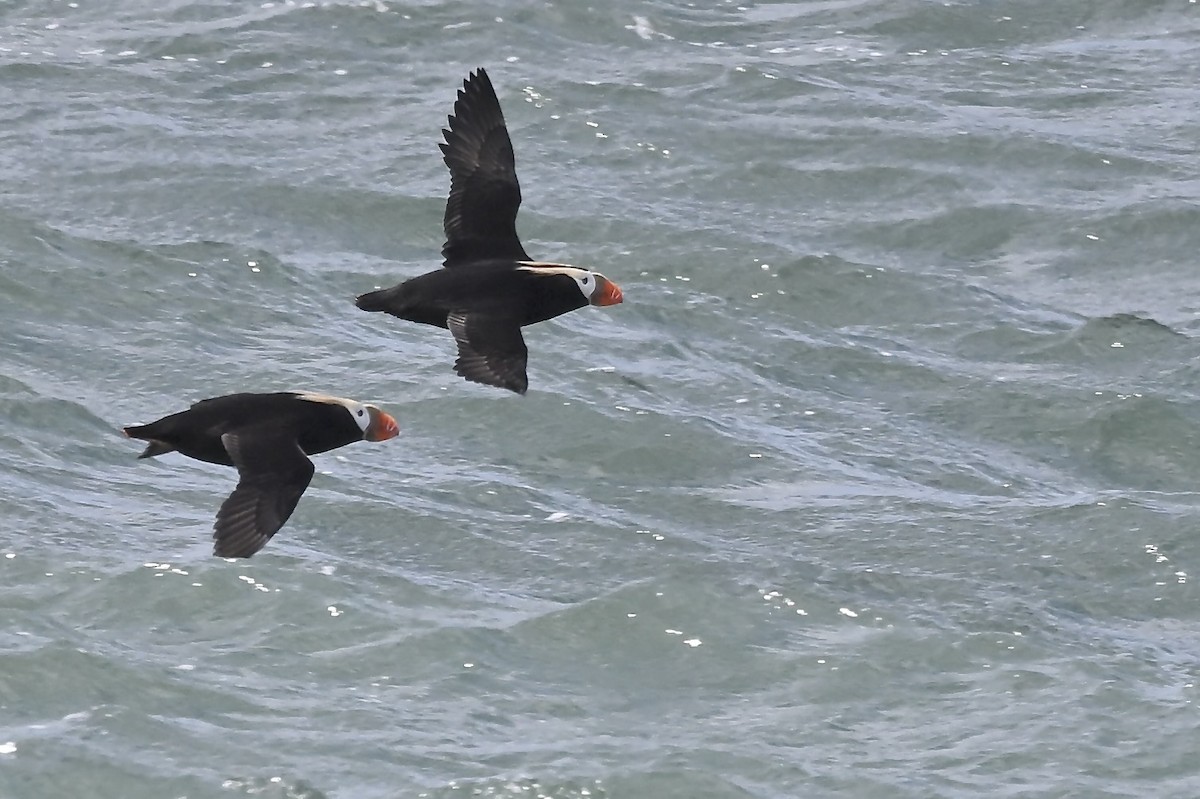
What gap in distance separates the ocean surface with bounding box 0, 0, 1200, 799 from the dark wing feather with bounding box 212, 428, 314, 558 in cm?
140

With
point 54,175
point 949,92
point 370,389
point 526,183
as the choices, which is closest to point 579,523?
point 370,389

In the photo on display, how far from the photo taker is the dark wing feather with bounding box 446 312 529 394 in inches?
462

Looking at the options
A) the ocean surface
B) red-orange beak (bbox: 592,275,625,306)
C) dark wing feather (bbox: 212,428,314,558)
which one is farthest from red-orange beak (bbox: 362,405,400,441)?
the ocean surface

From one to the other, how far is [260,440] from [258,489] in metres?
0.31

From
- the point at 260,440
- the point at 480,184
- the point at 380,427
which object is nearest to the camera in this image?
the point at 260,440

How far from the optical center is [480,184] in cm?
1260

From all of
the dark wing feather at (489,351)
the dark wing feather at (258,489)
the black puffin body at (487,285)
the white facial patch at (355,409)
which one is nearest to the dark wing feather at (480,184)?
the black puffin body at (487,285)

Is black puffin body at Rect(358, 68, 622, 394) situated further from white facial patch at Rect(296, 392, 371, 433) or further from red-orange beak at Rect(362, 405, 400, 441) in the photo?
red-orange beak at Rect(362, 405, 400, 441)

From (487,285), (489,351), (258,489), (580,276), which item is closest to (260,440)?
(258,489)

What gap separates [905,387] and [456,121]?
459cm

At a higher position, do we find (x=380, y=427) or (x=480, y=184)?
(x=480, y=184)

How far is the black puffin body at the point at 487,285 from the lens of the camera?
11773mm

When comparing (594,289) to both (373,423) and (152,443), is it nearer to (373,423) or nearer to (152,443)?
(373,423)

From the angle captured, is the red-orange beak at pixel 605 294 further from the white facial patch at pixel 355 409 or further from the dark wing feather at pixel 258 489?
the dark wing feather at pixel 258 489
